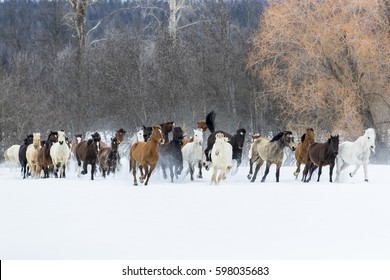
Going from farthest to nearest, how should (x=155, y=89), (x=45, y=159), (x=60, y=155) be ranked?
1. (x=155, y=89)
2. (x=45, y=159)
3. (x=60, y=155)

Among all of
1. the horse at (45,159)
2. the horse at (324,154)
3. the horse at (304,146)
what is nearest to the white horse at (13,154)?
the horse at (45,159)

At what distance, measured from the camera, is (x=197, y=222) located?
461 inches

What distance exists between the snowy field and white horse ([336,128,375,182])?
1.73 meters

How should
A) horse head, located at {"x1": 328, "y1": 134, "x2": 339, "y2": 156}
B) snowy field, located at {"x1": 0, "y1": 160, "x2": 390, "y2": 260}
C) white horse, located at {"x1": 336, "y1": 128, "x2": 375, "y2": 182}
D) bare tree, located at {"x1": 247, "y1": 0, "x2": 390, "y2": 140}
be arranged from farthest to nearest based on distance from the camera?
bare tree, located at {"x1": 247, "y1": 0, "x2": 390, "y2": 140} → white horse, located at {"x1": 336, "y1": 128, "x2": 375, "y2": 182} → horse head, located at {"x1": 328, "y1": 134, "x2": 339, "y2": 156} → snowy field, located at {"x1": 0, "y1": 160, "x2": 390, "y2": 260}

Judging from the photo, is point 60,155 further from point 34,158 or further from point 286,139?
point 286,139

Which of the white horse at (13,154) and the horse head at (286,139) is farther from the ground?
the horse head at (286,139)

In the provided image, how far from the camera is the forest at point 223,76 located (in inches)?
1144

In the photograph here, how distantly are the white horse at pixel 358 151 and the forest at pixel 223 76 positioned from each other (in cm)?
808

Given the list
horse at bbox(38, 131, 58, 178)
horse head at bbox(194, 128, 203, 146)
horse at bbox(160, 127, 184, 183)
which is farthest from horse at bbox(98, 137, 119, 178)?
horse head at bbox(194, 128, 203, 146)

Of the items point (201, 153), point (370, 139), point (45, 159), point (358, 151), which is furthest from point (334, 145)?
point (45, 159)

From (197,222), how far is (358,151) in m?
9.19

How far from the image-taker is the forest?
29.1 meters

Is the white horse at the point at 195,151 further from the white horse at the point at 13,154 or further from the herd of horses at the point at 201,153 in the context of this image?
the white horse at the point at 13,154

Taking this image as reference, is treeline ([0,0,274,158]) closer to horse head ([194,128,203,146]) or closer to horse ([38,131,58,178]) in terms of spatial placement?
horse ([38,131,58,178])
